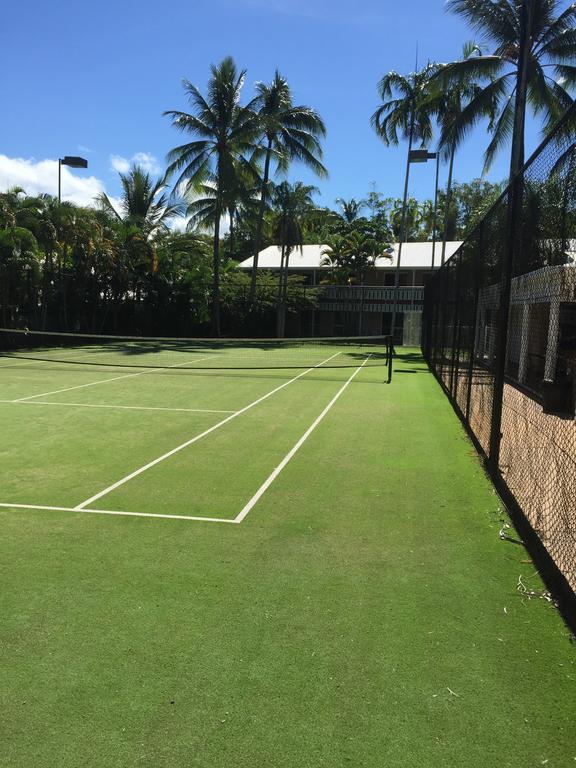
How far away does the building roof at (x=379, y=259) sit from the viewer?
43.6m

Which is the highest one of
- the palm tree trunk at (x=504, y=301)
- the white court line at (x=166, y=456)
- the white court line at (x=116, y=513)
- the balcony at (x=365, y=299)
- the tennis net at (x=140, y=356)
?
the balcony at (x=365, y=299)

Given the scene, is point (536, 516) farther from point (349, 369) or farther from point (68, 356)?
point (68, 356)

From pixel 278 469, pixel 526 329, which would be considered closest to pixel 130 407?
pixel 278 469

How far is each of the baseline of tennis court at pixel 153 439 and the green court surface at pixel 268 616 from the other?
5cm

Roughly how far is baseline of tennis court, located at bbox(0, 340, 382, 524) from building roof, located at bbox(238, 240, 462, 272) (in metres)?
28.6

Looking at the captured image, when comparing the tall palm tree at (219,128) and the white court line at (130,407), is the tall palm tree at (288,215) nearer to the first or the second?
the tall palm tree at (219,128)

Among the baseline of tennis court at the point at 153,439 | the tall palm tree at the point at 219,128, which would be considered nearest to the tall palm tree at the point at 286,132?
the tall palm tree at the point at 219,128

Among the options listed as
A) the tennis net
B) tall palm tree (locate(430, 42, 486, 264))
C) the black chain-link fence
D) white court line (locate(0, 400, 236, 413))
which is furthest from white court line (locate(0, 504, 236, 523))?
tall palm tree (locate(430, 42, 486, 264))

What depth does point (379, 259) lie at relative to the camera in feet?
150

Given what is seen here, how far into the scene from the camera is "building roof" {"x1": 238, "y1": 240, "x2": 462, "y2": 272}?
43.6 meters

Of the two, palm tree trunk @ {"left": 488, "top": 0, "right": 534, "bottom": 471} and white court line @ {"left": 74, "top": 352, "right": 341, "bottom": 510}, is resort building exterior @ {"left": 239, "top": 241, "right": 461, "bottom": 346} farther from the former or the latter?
palm tree trunk @ {"left": 488, "top": 0, "right": 534, "bottom": 471}

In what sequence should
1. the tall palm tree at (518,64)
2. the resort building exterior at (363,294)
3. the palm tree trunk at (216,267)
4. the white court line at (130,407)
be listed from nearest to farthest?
the white court line at (130,407) < the tall palm tree at (518,64) < the palm tree trunk at (216,267) < the resort building exterior at (363,294)

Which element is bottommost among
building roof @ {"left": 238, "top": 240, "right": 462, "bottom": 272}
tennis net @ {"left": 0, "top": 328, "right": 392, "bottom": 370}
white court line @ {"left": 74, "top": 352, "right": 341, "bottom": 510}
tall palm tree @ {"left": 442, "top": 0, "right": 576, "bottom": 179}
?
white court line @ {"left": 74, "top": 352, "right": 341, "bottom": 510}

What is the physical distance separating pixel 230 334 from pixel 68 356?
Result: 17029 mm
